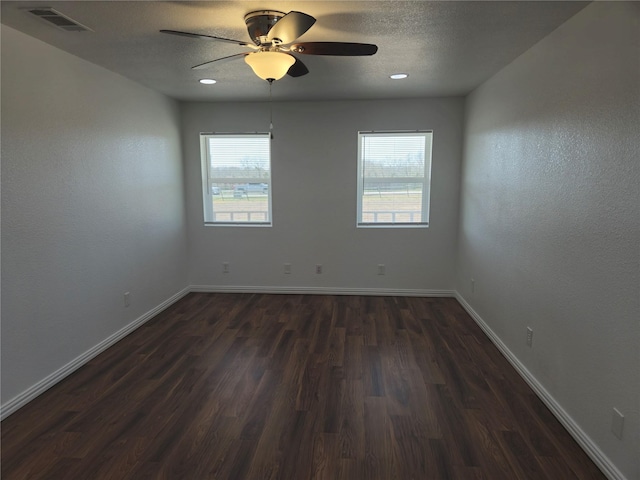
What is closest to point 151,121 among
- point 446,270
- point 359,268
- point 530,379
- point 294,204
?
point 294,204

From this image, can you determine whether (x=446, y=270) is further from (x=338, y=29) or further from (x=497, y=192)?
(x=338, y=29)

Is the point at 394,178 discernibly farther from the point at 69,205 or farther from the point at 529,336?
the point at 69,205

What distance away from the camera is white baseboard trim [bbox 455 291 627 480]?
1.82m

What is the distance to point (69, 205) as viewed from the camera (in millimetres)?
2777

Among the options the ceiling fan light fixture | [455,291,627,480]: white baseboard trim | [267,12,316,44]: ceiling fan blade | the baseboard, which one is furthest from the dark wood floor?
[267,12,316,44]: ceiling fan blade

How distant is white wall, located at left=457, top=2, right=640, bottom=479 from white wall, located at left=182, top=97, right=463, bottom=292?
4.07 feet

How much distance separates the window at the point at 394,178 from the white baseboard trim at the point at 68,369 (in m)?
2.73

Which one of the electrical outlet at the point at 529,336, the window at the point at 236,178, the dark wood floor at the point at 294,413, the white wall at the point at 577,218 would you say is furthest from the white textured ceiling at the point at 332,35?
the dark wood floor at the point at 294,413

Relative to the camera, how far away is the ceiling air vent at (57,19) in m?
2.05

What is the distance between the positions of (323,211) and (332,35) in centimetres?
245

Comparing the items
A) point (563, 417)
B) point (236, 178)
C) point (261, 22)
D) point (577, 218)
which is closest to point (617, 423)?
point (563, 417)

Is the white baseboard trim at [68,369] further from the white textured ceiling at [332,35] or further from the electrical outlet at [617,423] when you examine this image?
the electrical outlet at [617,423]

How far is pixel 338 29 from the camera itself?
92.0 inches

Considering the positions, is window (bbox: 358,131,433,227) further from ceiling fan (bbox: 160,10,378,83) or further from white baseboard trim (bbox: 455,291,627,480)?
ceiling fan (bbox: 160,10,378,83)
